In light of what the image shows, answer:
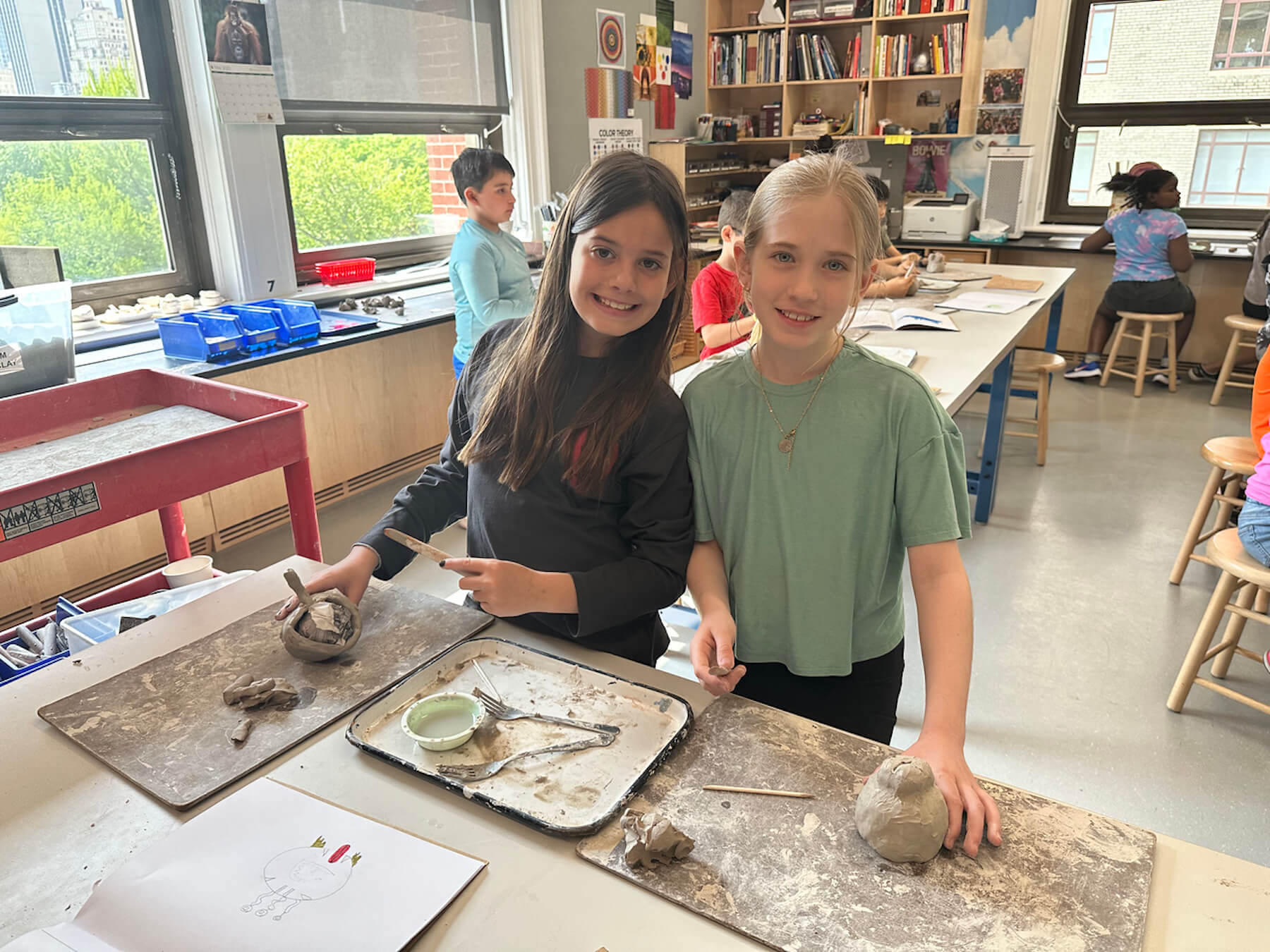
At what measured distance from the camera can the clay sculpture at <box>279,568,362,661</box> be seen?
1.03 metres

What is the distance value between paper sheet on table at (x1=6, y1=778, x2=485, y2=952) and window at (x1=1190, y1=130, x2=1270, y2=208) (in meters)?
6.08

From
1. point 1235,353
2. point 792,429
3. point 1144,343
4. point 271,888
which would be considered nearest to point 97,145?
A: point 792,429

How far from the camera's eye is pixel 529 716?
0.94 metres

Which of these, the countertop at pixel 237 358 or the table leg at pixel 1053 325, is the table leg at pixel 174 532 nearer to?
the countertop at pixel 237 358

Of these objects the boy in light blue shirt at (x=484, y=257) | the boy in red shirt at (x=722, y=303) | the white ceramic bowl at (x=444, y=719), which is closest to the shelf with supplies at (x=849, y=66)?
the boy in light blue shirt at (x=484, y=257)

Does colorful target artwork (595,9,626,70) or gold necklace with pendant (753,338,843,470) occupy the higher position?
colorful target artwork (595,9,626,70)

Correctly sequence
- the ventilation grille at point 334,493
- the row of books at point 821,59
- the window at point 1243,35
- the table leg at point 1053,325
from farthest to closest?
1. the row of books at point 821,59
2. the window at point 1243,35
3. the table leg at point 1053,325
4. the ventilation grille at point 334,493

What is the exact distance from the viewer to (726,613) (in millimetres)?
1030

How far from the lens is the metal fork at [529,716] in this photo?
0.92m

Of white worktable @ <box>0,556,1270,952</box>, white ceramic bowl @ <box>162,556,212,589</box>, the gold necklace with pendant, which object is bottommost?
white ceramic bowl @ <box>162,556,212,589</box>

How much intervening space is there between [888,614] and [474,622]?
0.56 metres

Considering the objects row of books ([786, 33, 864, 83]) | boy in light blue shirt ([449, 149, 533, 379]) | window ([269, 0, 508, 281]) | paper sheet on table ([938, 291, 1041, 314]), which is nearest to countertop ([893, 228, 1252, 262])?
row of books ([786, 33, 864, 83])

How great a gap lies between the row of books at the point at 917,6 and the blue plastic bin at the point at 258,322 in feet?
14.3

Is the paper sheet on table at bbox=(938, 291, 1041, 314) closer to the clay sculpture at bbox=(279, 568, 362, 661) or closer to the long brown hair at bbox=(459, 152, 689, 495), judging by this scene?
the long brown hair at bbox=(459, 152, 689, 495)
